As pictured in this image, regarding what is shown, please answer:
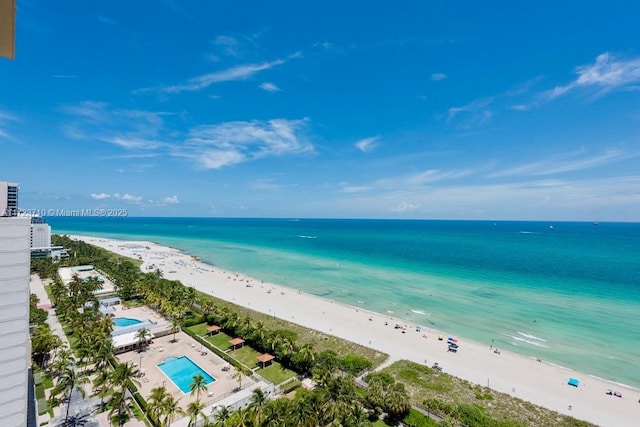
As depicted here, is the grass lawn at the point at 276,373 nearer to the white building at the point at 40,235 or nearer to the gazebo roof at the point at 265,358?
the gazebo roof at the point at 265,358

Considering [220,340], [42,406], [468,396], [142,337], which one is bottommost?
[468,396]

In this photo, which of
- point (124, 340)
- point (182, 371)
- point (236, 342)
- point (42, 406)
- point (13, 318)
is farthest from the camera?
Answer: point (236, 342)

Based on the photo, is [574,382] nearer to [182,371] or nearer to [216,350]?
[216,350]

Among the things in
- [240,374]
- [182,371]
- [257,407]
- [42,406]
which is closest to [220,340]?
[182,371]

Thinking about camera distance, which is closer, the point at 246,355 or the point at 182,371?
the point at 182,371

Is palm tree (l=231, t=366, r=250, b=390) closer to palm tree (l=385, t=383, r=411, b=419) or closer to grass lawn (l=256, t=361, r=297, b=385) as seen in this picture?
grass lawn (l=256, t=361, r=297, b=385)

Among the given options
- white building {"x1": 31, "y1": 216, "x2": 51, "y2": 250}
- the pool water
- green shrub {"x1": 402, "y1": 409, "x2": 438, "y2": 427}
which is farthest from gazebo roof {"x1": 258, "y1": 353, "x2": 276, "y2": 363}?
white building {"x1": 31, "y1": 216, "x2": 51, "y2": 250}

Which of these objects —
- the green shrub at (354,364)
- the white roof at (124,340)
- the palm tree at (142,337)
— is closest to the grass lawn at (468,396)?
the green shrub at (354,364)

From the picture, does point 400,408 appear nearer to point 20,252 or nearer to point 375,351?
point 375,351
